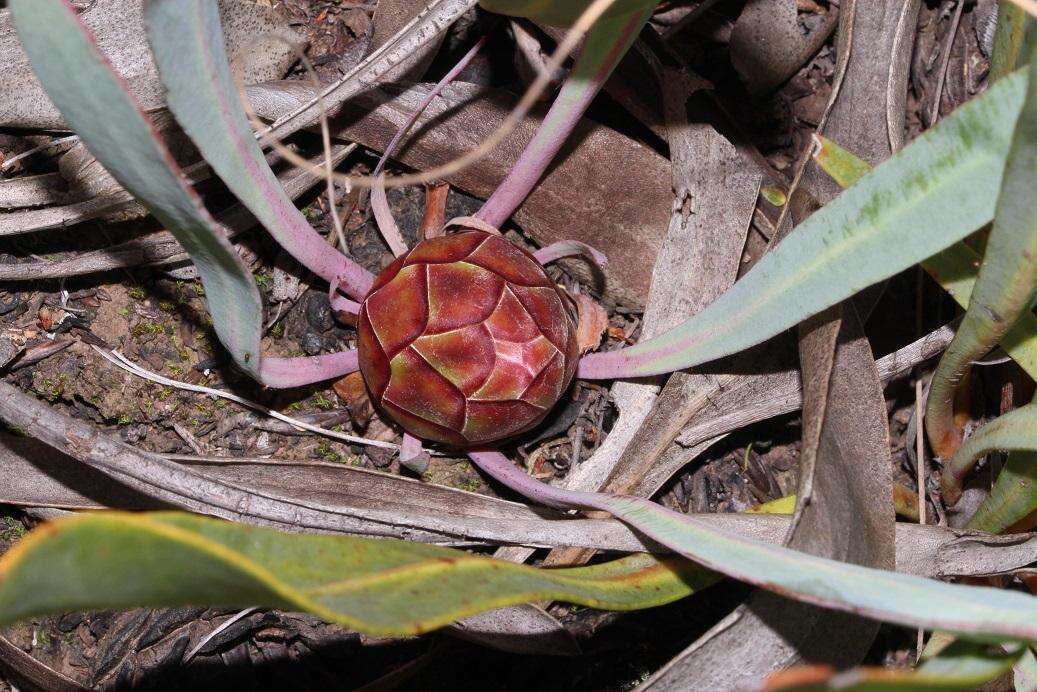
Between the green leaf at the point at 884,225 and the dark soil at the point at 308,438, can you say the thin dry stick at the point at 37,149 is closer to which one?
the dark soil at the point at 308,438

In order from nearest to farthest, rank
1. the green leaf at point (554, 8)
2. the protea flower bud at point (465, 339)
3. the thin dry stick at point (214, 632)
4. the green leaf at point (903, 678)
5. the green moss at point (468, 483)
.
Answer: the green leaf at point (903, 678) < the green leaf at point (554, 8) < the protea flower bud at point (465, 339) < the thin dry stick at point (214, 632) < the green moss at point (468, 483)

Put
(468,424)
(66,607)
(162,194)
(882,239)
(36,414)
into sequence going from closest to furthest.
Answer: (66,607)
(162,194)
(882,239)
(36,414)
(468,424)

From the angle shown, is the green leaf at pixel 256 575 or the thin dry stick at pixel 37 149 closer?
the green leaf at pixel 256 575

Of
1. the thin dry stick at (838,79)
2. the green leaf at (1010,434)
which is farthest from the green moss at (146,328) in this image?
the green leaf at (1010,434)

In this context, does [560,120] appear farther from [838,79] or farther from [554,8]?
[838,79]

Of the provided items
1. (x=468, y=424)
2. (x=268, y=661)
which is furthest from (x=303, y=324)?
(x=268, y=661)

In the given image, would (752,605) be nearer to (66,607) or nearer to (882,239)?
(882,239)
